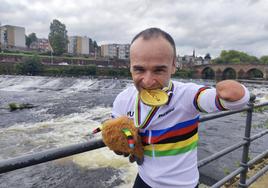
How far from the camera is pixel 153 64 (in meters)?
1.38

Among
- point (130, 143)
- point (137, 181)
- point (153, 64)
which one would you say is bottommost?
point (137, 181)

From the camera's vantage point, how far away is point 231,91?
3.71 feet

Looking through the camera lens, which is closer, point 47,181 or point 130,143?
point 130,143

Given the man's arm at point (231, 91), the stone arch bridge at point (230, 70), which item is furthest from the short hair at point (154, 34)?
the stone arch bridge at point (230, 70)

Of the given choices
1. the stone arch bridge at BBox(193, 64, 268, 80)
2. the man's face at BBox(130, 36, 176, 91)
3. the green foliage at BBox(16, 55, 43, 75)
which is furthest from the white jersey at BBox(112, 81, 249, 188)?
the stone arch bridge at BBox(193, 64, 268, 80)

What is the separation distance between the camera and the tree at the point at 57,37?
3253 inches

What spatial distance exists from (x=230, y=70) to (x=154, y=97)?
7572 cm

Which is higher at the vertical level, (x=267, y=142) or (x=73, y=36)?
(x=73, y=36)

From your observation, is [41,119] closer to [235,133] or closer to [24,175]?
[24,175]

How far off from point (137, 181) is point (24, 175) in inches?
277

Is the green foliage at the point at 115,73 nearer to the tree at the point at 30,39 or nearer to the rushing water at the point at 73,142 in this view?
the rushing water at the point at 73,142

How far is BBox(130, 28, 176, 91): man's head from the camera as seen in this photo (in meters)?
1.38

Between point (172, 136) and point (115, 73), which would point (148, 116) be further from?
point (115, 73)

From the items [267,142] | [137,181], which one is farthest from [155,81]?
[267,142]
